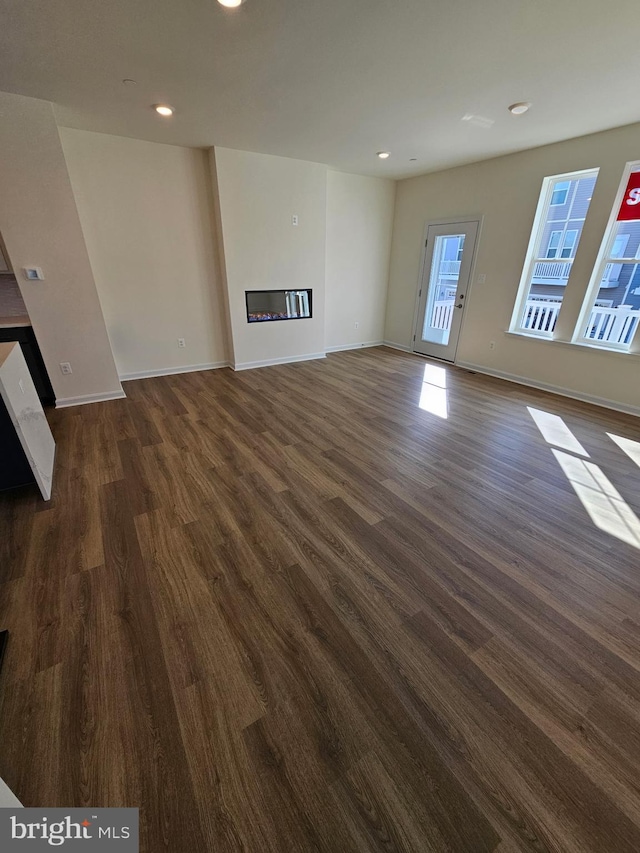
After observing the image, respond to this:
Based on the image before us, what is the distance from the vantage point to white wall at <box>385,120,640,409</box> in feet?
12.1

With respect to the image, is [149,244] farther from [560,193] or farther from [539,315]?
[539,315]

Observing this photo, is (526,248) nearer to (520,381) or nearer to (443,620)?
(520,381)

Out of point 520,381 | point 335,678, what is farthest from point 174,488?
point 520,381

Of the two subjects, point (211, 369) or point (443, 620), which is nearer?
point (443, 620)

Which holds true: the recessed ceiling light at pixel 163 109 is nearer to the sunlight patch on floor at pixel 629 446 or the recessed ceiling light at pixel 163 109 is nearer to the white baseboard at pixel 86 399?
the white baseboard at pixel 86 399

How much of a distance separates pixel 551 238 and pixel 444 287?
1.51 metres

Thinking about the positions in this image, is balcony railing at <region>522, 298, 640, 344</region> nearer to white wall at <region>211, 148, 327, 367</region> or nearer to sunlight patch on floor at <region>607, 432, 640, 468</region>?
sunlight patch on floor at <region>607, 432, 640, 468</region>

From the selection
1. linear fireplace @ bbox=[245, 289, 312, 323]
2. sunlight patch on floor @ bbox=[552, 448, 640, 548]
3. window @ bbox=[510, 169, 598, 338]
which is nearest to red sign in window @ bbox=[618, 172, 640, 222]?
window @ bbox=[510, 169, 598, 338]

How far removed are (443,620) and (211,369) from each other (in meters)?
4.59

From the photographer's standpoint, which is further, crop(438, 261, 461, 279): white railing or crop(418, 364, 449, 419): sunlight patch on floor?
crop(438, 261, 461, 279): white railing

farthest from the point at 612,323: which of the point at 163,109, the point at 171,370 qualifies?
the point at 171,370

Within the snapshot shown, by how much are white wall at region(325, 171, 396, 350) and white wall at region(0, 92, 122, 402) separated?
3.52 metres

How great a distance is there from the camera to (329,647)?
1.47 metres

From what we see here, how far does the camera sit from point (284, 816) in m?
1.00
